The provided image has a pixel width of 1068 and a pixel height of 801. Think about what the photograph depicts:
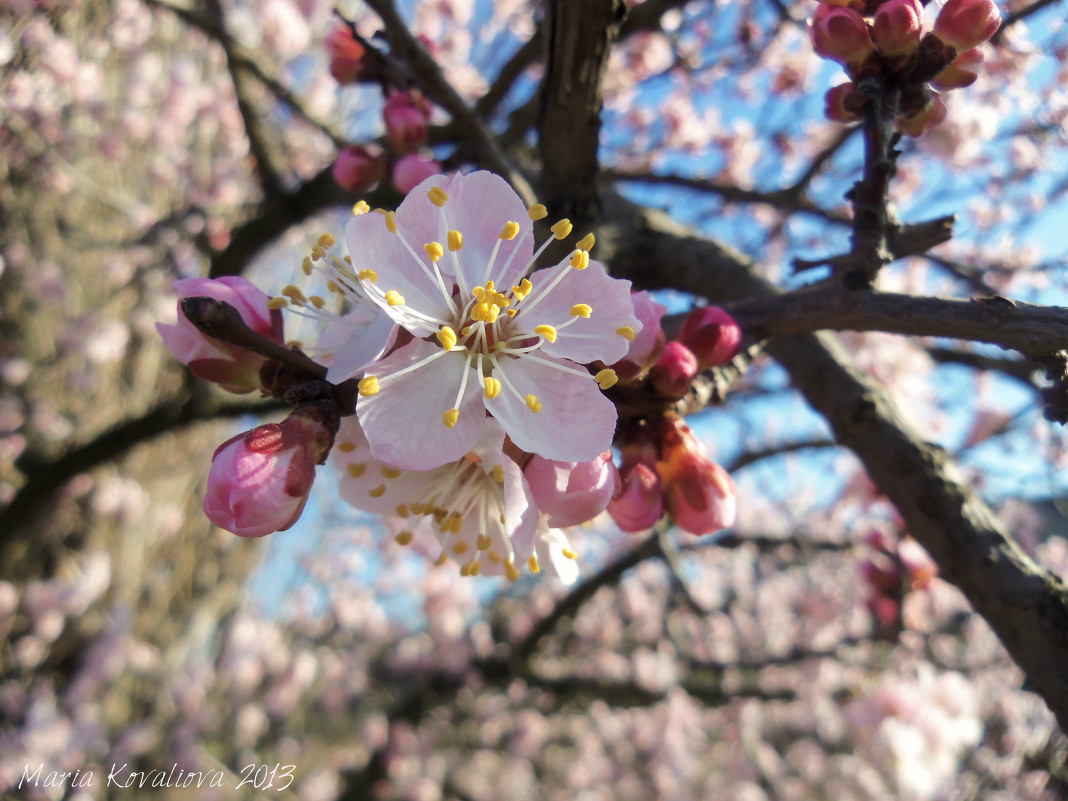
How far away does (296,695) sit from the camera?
5.41 m

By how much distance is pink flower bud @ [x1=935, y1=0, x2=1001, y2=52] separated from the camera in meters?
0.85

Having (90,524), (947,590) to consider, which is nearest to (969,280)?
(947,590)

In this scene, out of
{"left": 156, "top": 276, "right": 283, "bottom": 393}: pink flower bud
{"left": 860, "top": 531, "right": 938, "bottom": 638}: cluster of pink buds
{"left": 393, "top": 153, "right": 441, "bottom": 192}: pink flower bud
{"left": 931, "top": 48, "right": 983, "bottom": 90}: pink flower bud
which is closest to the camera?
{"left": 156, "top": 276, "right": 283, "bottom": 393}: pink flower bud

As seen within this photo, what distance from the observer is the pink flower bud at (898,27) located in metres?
0.84

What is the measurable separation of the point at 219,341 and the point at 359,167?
1060mm

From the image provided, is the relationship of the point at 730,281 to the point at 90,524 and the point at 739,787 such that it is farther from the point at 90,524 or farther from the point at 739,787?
the point at 739,787

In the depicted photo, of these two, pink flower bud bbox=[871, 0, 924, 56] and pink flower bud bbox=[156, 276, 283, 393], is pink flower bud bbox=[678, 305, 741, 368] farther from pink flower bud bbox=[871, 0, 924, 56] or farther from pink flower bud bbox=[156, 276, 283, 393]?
pink flower bud bbox=[156, 276, 283, 393]

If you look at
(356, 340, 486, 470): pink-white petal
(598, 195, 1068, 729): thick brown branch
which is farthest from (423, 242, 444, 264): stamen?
(598, 195, 1068, 729): thick brown branch

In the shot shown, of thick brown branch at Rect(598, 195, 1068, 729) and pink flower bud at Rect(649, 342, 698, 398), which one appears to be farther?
thick brown branch at Rect(598, 195, 1068, 729)

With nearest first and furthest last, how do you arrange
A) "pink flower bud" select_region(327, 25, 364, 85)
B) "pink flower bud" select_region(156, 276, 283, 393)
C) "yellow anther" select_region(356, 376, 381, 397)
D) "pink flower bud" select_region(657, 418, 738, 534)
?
"yellow anther" select_region(356, 376, 381, 397), "pink flower bud" select_region(156, 276, 283, 393), "pink flower bud" select_region(657, 418, 738, 534), "pink flower bud" select_region(327, 25, 364, 85)

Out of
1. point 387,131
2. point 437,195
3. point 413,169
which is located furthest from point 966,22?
point 387,131

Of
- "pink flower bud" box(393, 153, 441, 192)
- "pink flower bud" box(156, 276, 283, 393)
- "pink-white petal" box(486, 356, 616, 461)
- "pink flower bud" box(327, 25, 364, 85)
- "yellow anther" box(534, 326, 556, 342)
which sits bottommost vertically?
"pink-white petal" box(486, 356, 616, 461)

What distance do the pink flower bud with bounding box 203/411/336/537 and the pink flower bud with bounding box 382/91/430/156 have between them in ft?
3.41

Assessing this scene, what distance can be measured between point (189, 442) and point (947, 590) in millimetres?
5084
